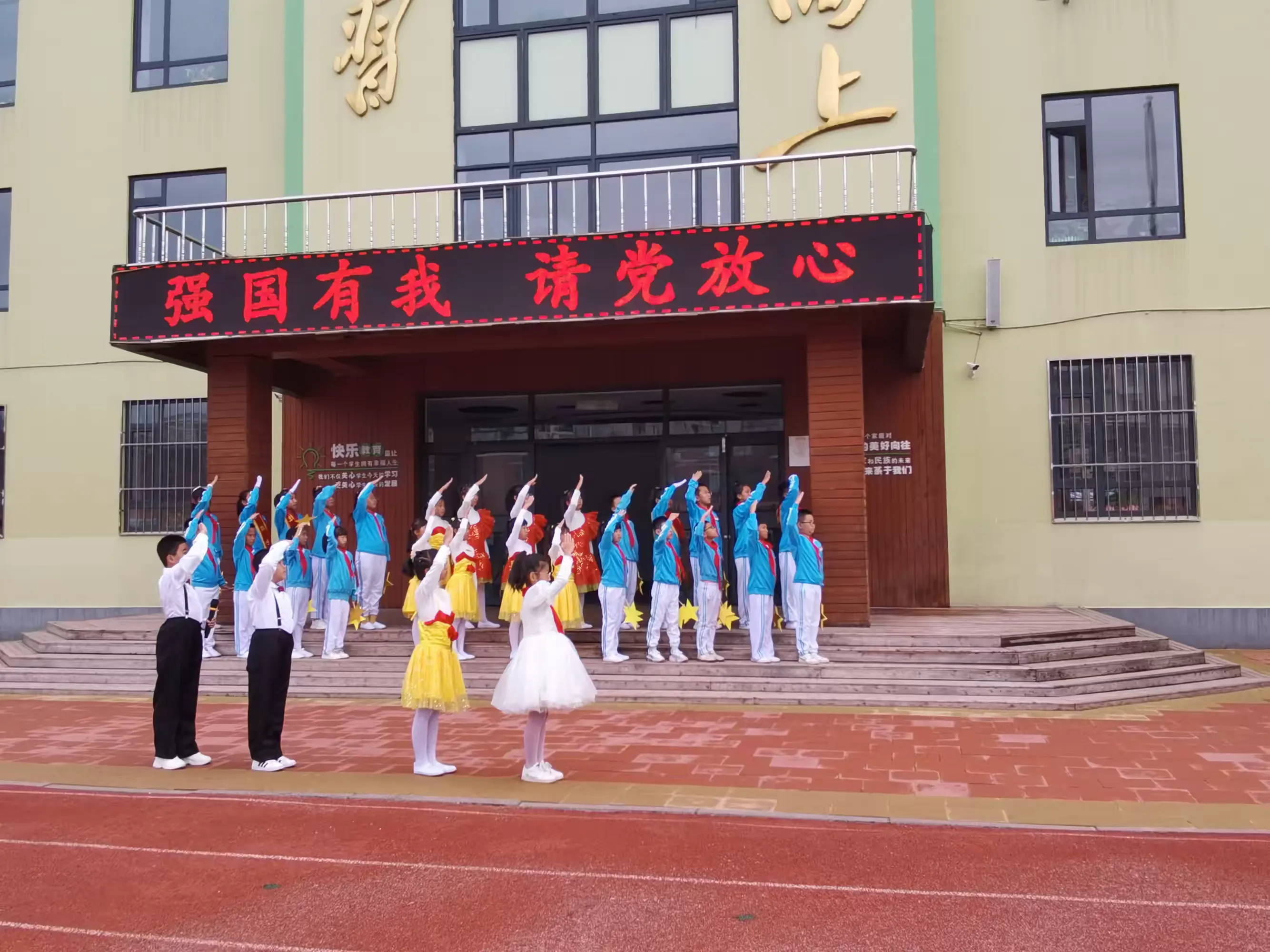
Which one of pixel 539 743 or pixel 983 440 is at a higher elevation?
pixel 983 440

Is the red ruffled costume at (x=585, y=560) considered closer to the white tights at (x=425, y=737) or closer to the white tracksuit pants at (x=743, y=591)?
the white tracksuit pants at (x=743, y=591)

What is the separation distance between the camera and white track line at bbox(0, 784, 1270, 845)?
568 cm

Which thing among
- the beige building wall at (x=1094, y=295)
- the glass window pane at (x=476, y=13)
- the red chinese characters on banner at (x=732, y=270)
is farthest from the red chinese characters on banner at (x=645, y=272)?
the glass window pane at (x=476, y=13)

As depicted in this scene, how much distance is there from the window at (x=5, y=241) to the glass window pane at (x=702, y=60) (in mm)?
10488

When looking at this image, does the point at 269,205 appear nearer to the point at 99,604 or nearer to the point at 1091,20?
the point at 99,604

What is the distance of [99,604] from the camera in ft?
52.4

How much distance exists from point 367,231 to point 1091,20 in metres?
9.64

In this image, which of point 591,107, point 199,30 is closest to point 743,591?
point 591,107

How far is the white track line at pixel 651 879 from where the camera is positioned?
4695 mm

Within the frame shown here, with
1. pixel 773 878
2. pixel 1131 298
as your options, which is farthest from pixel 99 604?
pixel 1131 298

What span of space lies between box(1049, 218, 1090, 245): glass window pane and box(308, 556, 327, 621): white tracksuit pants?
9872mm

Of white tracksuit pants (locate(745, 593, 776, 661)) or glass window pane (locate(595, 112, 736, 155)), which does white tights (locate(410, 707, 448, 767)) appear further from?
glass window pane (locate(595, 112, 736, 155))

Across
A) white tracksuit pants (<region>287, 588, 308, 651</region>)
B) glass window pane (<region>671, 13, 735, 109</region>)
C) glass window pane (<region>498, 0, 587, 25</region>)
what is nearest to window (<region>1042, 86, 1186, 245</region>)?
glass window pane (<region>671, 13, 735, 109</region>)

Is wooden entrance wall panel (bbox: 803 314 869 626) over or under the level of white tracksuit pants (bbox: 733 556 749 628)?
over
